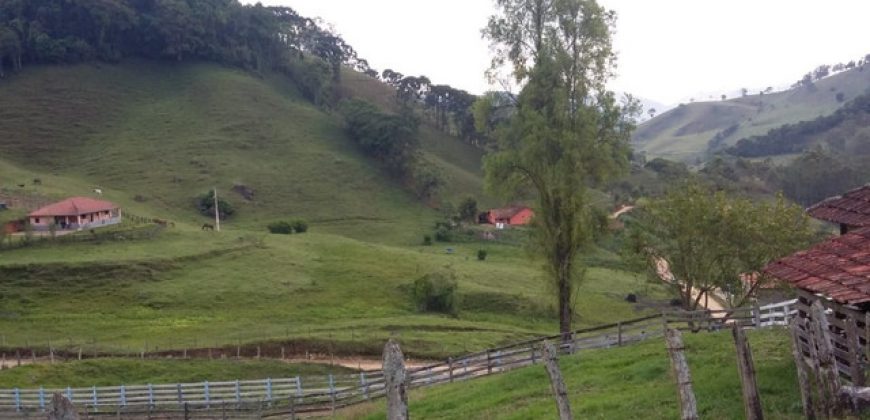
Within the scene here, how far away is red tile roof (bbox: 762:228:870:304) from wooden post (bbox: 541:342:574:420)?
617 cm

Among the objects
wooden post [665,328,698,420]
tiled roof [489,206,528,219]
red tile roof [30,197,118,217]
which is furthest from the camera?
tiled roof [489,206,528,219]

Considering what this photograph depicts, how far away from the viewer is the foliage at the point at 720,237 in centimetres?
3400

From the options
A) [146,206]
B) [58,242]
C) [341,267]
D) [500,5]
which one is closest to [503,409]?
[500,5]

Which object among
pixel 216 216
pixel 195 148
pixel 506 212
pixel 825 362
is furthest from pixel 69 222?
pixel 825 362

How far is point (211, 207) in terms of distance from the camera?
90.2 m

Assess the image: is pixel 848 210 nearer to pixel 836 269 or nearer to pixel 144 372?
pixel 836 269

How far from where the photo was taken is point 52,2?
137625 mm

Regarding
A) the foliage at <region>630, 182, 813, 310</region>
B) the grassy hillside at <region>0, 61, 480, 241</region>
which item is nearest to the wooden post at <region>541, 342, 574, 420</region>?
the foliage at <region>630, 182, 813, 310</region>

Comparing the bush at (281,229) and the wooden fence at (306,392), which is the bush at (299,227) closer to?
the bush at (281,229)

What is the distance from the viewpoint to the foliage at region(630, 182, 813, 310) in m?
34.0

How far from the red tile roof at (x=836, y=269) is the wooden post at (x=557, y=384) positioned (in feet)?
20.3

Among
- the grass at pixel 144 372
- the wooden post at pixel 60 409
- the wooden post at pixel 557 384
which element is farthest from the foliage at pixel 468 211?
the wooden post at pixel 60 409

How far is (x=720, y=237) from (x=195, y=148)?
94.7 m

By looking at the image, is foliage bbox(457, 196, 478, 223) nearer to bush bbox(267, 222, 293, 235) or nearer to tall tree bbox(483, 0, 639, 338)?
bush bbox(267, 222, 293, 235)
